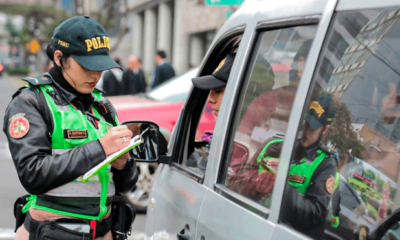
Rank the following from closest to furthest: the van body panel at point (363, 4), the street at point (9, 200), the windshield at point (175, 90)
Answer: the van body panel at point (363, 4) → the street at point (9, 200) → the windshield at point (175, 90)

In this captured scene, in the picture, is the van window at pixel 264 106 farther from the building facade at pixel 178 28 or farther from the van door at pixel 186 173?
the building facade at pixel 178 28

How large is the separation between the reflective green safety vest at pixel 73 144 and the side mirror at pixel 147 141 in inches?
11.7

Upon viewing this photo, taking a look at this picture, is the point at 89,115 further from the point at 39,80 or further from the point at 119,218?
the point at 119,218

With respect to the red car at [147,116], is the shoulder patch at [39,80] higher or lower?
higher

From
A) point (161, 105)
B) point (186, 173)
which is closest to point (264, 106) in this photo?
point (186, 173)

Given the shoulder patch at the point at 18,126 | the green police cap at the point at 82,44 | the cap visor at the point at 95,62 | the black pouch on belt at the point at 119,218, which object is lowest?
the black pouch on belt at the point at 119,218

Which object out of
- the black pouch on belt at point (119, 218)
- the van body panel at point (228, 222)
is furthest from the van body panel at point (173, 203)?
the black pouch on belt at point (119, 218)

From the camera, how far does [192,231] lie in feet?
8.20

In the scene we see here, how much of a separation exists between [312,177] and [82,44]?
1209mm

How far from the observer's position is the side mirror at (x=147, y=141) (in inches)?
115

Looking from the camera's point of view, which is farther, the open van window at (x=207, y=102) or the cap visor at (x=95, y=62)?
the open van window at (x=207, y=102)

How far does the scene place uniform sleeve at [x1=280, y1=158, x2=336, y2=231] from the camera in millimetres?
1752

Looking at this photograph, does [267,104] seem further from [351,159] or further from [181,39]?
[181,39]

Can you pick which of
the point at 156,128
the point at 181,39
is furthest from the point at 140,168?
the point at 181,39
